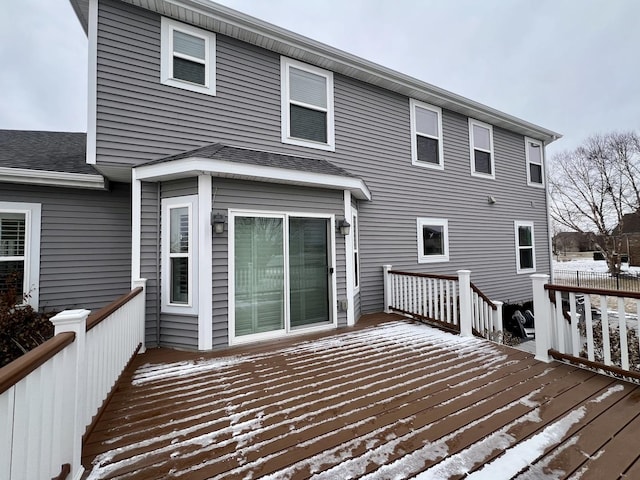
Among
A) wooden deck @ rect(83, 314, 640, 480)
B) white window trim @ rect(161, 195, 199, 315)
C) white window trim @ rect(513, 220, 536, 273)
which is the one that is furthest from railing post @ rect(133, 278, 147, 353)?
white window trim @ rect(513, 220, 536, 273)

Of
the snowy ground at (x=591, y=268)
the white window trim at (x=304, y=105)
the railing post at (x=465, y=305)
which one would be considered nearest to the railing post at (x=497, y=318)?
the railing post at (x=465, y=305)

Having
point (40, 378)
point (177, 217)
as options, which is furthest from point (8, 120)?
point (40, 378)

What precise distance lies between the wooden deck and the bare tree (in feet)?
71.2

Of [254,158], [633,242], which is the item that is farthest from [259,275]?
[633,242]

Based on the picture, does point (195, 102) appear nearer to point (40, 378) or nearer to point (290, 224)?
point (290, 224)

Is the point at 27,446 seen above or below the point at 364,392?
above

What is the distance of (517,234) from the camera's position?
902 centimetres

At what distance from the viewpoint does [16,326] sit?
13.5 feet

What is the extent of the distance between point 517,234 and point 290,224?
26.4 ft

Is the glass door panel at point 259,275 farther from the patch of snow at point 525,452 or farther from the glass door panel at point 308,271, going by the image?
the patch of snow at point 525,452

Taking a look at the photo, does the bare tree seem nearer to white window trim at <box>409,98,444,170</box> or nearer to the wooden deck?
white window trim at <box>409,98,444,170</box>

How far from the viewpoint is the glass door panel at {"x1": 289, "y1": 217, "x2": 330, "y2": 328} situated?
461 centimetres

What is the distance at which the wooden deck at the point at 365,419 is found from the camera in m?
1.78

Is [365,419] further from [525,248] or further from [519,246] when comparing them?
[525,248]
